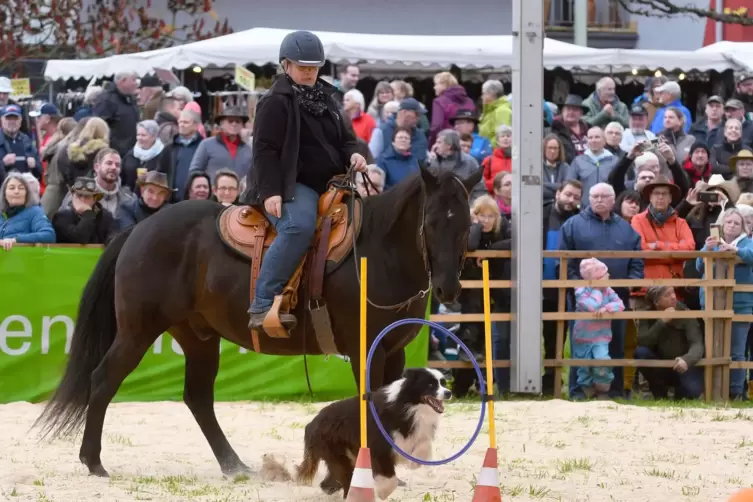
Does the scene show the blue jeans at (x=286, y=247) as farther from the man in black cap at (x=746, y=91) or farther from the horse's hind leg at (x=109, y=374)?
the man in black cap at (x=746, y=91)

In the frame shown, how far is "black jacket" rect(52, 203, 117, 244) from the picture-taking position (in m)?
12.1

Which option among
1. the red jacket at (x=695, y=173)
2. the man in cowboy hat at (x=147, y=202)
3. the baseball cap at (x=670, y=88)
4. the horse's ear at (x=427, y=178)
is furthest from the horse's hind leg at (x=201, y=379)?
the baseball cap at (x=670, y=88)

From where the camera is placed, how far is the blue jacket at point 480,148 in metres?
16.3

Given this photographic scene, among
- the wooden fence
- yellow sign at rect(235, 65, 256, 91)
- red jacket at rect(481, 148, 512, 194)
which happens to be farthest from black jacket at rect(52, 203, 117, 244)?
yellow sign at rect(235, 65, 256, 91)

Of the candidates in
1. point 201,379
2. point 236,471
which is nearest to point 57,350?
point 201,379

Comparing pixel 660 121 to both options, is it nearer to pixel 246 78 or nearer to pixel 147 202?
pixel 246 78

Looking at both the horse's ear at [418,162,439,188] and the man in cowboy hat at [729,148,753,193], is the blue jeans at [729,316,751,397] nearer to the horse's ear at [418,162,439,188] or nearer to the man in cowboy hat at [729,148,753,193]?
the man in cowboy hat at [729,148,753,193]

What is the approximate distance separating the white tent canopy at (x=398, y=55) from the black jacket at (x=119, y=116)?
306cm

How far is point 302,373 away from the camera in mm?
12148

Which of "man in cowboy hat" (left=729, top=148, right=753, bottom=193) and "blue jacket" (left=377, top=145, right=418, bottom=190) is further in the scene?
"blue jacket" (left=377, top=145, right=418, bottom=190)

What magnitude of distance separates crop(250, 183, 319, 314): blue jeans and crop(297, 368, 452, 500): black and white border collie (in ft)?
2.85

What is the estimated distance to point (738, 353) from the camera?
12.7 m

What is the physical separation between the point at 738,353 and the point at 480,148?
491 centimetres

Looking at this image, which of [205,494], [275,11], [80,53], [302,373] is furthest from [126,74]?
[275,11]
